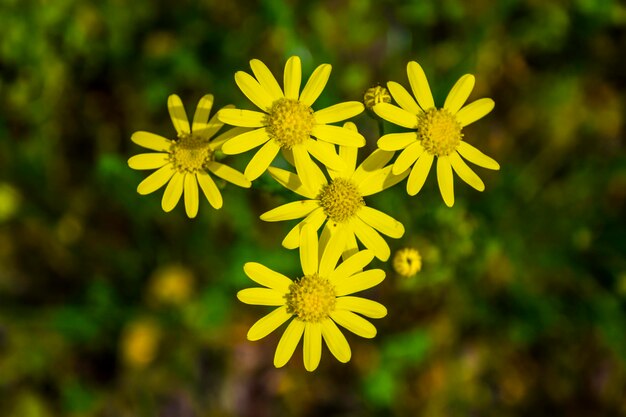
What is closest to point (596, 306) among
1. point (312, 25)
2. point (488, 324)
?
point (488, 324)

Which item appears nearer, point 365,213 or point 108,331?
point 365,213

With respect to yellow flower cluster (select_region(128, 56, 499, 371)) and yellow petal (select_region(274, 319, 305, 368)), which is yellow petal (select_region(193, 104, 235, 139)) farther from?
yellow petal (select_region(274, 319, 305, 368))

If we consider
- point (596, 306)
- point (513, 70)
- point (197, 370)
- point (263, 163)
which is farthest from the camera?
point (513, 70)

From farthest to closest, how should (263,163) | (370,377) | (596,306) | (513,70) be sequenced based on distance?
(513,70) → (370,377) → (596,306) → (263,163)

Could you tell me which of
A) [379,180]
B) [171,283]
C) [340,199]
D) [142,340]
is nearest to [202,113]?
[340,199]

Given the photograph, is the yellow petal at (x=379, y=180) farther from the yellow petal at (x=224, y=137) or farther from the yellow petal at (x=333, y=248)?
the yellow petal at (x=224, y=137)

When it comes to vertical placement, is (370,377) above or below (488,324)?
below

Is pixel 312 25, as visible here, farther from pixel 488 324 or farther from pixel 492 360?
pixel 492 360

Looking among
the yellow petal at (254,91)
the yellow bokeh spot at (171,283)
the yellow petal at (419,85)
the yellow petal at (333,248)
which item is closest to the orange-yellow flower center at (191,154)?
the yellow petal at (254,91)
